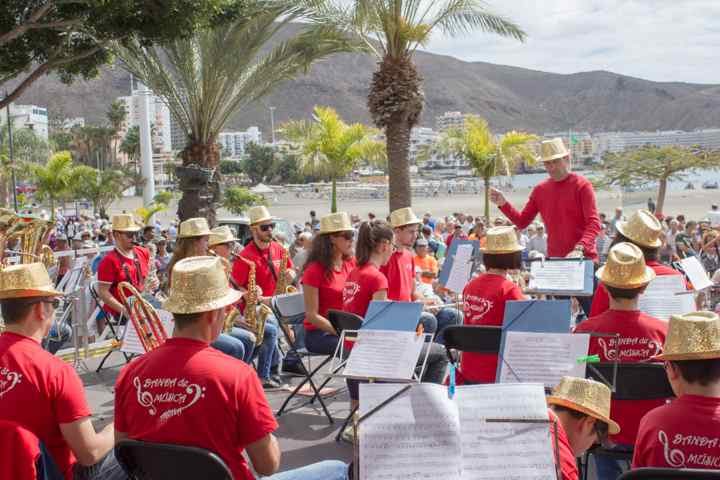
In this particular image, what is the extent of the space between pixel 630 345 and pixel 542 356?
1.54ft

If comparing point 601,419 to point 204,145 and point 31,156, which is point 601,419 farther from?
point 31,156

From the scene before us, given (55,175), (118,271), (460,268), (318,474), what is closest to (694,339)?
(318,474)

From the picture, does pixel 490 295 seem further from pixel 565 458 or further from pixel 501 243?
pixel 565 458

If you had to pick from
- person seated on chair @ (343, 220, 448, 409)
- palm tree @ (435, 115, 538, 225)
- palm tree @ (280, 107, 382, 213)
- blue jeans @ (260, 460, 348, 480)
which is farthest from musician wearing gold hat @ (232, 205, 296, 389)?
palm tree @ (435, 115, 538, 225)

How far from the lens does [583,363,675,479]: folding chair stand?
3654mm

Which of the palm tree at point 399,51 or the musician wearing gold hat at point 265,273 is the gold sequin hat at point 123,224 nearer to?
the musician wearing gold hat at point 265,273

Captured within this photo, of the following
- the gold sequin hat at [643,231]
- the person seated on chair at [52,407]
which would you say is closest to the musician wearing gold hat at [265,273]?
the gold sequin hat at [643,231]

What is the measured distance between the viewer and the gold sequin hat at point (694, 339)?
2740 mm

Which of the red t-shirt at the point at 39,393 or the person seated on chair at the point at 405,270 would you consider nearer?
the red t-shirt at the point at 39,393

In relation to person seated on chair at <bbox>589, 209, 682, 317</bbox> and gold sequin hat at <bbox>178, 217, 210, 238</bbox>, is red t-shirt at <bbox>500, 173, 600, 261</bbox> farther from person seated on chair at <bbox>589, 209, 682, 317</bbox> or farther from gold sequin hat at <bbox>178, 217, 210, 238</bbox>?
gold sequin hat at <bbox>178, 217, 210, 238</bbox>

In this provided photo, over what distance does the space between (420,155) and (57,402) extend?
29.5m

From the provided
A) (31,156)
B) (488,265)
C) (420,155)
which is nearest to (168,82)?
(488,265)

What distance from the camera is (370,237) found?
571 cm

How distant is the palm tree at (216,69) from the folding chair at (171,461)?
10917 mm
